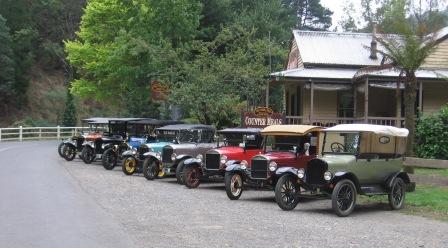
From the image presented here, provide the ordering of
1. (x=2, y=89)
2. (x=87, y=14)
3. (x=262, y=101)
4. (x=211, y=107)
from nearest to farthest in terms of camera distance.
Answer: (x=211, y=107) → (x=262, y=101) → (x=87, y=14) → (x=2, y=89)

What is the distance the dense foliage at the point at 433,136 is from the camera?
23.5 m

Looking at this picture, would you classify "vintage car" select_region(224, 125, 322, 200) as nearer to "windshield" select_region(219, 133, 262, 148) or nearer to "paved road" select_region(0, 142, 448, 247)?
"paved road" select_region(0, 142, 448, 247)

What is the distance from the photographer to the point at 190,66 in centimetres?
2872

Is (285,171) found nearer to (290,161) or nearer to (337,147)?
(337,147)

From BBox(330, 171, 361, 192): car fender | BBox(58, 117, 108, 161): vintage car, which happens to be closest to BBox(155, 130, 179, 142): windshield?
BBox(58, 117, 108, 161): vintage car

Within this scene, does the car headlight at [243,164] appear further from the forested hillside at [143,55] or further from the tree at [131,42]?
the tree at [131,42]

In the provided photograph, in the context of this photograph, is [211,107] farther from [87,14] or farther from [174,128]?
[87,14]

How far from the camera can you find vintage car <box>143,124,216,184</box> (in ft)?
64.7

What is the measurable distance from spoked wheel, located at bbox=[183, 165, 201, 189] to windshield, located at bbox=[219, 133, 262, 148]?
142cm

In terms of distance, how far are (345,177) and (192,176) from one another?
6195 millimetres

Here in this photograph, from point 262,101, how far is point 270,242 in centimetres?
2389

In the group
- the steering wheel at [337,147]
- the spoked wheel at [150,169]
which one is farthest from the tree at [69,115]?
the steering wheel at [337,147]

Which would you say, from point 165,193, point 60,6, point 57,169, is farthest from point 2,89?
point 165,193

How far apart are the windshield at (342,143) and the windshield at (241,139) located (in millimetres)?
3432
